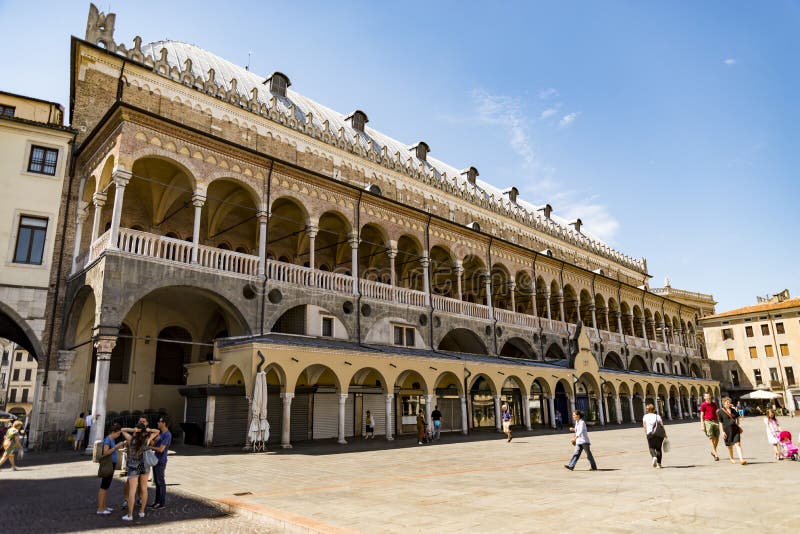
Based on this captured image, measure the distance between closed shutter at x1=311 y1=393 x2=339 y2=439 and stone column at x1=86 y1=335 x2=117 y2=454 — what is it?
8193 mm

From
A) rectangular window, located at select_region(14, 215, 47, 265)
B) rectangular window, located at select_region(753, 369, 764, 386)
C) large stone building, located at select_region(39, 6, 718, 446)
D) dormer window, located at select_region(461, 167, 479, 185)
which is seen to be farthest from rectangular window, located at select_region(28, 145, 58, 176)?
rectangular window, located at select_region(753, 369, 764, 386)

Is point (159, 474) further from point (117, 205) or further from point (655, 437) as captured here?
point (117, 205)

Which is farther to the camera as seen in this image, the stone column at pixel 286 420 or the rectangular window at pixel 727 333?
the rectangular window at pixel 727 333

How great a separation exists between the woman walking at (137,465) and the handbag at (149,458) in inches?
1.7

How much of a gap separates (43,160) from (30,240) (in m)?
3.38

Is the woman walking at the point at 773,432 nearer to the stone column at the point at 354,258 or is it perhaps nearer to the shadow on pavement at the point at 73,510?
the shadow on pavement at the point at 73,510

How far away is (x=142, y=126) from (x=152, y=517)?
14.4 meters

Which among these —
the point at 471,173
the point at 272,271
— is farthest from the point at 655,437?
the point at 471,173

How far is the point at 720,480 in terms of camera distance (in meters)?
9.95

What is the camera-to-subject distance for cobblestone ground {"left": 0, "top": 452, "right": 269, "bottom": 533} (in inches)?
287

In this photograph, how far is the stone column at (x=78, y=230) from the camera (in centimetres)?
2058

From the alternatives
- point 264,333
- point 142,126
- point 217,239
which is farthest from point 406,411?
point 142,126

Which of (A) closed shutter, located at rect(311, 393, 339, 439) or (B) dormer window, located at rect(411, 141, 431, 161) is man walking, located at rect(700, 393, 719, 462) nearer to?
(A) closed shutter, located at rect(311, 393, 339, 439)

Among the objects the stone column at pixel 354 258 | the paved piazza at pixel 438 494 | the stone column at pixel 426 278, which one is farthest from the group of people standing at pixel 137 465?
A: the stone column at pixel 426 278
